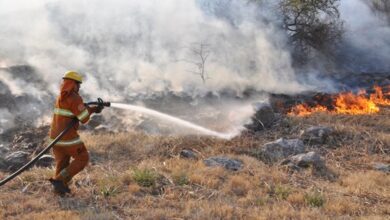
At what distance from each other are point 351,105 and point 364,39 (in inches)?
249

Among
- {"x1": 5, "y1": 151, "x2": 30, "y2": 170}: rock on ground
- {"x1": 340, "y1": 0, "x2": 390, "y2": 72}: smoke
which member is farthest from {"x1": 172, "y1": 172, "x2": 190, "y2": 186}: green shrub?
{"x1": 340, "y1": 0, "x2": 390, "y2": 72}: smoke

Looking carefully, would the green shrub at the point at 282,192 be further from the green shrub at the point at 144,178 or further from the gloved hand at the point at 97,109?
the gloved hand at the point at 97,109

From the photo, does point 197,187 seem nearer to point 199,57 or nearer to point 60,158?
point 60,158

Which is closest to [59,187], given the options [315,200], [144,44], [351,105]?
[315,200]

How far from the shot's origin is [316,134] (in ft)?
33.3

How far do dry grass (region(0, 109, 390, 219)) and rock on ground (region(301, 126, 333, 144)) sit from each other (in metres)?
0.20

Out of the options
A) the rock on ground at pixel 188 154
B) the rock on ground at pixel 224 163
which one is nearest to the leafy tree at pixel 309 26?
the rock on ground at pixel 188 154

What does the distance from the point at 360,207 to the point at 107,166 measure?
13.1 feet

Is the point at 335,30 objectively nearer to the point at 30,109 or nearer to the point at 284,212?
the point at 30,109

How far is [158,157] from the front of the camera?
8.88 m

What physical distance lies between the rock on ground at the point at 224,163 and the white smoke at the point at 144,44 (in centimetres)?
561

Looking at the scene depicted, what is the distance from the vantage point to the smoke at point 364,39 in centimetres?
1802

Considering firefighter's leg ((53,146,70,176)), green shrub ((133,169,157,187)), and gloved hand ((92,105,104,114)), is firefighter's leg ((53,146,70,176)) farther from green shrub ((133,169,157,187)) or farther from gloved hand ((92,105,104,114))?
green shrub ((133,169,157,187))

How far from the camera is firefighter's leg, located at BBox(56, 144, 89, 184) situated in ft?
20.1
